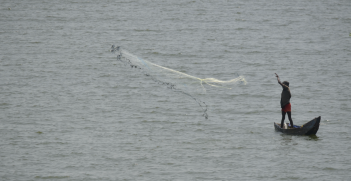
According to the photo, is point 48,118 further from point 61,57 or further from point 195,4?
point 195,4

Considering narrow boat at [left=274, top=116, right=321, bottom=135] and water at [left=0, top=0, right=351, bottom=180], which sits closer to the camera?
water at [left=0, top=0, right=351, bottom=180]

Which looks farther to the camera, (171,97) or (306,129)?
(171,97)

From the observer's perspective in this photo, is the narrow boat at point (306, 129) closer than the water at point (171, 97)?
No

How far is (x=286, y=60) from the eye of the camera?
2773cm

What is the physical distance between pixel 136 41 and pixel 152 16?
29.3 ft

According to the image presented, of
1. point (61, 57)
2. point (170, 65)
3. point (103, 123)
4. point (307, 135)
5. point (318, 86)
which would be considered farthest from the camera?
point (61, 57)

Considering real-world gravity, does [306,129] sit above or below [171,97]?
above

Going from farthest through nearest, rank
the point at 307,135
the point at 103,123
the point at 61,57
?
the point at 61,57 < the point at 103,123 < the point at 307,135

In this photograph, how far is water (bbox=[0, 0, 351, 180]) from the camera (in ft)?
43.5

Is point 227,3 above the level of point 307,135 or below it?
above

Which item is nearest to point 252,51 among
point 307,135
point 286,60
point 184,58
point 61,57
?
point 286,60

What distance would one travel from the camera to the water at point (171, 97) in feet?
43.5

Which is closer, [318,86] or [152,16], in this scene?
[318,86]

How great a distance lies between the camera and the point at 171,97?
20.6 metres
